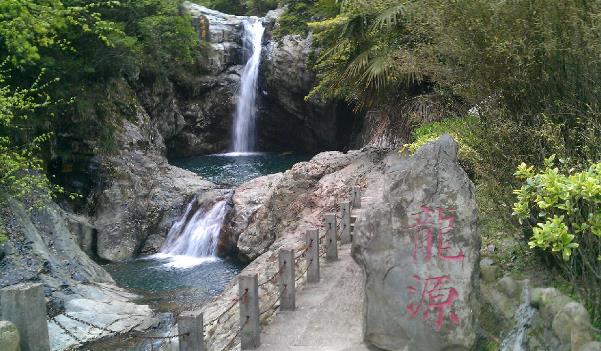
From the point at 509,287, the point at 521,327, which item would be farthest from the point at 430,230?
the point at 521,327

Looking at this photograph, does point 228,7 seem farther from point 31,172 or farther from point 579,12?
point 579,12

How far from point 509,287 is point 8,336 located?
380 centimetres

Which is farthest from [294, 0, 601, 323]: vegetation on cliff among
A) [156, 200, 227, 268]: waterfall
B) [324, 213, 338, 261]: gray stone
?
[156, 200, 227, 268]: waterfall

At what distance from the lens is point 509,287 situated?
4.75 m

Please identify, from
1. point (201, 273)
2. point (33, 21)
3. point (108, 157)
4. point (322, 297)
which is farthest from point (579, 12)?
point (108, 157)

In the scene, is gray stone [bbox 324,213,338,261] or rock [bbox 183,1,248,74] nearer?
gray stone [bbox 324,213,338,261]

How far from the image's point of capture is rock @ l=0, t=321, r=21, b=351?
11.3ft

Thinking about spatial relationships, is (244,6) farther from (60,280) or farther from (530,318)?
(530,318)

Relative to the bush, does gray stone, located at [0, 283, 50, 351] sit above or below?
below

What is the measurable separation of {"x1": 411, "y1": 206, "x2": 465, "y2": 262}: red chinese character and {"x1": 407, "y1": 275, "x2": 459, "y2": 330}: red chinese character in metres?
0.20

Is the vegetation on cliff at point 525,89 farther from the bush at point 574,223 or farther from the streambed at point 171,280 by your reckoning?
the streambed at point 171,280

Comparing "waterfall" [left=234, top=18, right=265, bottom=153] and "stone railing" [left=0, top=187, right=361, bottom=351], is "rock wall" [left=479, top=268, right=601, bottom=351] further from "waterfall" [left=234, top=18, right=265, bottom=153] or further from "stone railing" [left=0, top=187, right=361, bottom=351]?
"waterfall" [left=234, top=18, right=265, bottom=153]

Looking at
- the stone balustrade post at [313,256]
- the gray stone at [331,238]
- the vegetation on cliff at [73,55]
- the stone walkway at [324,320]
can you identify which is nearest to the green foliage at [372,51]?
the gray stone at [331,238]

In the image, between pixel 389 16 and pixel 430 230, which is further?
pixel 389 16
